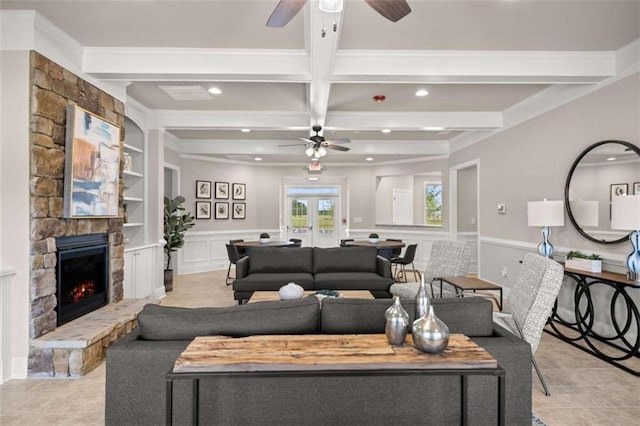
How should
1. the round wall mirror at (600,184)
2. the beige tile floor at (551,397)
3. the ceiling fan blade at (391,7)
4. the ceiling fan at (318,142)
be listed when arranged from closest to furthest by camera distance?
the ceiling fan blade at (391,7)
the beige tile floor at (551,397)
the round wall mirror at (600,184)
the ceiling fan at (318,142)

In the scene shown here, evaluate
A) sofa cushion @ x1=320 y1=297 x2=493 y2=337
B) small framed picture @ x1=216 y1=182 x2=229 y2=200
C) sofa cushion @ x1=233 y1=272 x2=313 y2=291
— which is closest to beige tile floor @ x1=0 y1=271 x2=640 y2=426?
sofa cushion @ x1=320 y1=297 x2=493 y2=337

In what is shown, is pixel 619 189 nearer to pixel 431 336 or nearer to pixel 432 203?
pixel 431 336

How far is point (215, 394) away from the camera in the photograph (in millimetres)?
1668

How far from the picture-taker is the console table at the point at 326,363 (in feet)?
4.74

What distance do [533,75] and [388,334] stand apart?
3.20 metres

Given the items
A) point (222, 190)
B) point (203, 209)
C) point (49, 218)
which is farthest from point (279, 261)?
point (222, 190)

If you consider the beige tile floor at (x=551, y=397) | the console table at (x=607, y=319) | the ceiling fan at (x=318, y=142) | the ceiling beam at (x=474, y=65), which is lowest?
the beige tile floor at (x=551, y=397)

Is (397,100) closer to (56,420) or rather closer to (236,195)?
(56,420)

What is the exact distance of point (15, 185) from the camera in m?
2.83

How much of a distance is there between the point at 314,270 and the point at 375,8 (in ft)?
12.3

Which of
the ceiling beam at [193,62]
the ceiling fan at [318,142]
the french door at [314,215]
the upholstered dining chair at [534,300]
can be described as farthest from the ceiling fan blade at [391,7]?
the french door at [314,215]

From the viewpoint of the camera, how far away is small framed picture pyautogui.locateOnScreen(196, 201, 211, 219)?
813cm

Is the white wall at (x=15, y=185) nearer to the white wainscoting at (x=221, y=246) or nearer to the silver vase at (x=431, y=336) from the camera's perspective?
the silver vase at (x=431, y=336)

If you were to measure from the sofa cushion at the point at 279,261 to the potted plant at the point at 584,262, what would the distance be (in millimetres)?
3108
